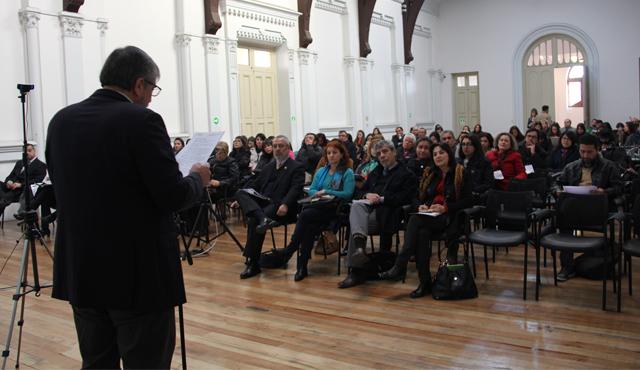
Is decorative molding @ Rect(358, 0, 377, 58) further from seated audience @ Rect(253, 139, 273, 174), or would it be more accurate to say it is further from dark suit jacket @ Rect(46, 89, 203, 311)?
dark suit jacket @ Rect(46, 89, 203, 311)

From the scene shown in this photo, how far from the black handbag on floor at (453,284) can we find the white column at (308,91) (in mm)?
9571

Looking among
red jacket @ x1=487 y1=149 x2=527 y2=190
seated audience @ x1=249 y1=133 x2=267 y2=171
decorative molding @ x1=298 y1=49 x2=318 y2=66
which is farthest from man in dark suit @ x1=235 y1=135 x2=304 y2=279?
decorative molding @ x1=298 y1=49 x2=318 y2=66

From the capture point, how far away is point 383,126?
56.4 feet

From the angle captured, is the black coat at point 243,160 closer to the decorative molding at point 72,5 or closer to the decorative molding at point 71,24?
the decorative molding at point 71,24

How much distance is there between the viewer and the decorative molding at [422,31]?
19234 millimetres

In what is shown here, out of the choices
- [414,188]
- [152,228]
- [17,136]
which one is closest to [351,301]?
[414,188]

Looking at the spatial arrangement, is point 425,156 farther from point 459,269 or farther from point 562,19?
point 562,19

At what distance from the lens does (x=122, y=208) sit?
1.89 m

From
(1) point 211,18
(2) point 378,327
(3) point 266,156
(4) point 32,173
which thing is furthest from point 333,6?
(2) point 378,327

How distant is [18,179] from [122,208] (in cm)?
735

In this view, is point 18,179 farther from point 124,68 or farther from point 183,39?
point 124,68

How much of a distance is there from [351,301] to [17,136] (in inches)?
261

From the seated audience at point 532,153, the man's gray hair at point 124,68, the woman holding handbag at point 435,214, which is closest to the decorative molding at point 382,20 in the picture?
the seated audience at point 532,153

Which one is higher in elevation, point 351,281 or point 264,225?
point 264,225
